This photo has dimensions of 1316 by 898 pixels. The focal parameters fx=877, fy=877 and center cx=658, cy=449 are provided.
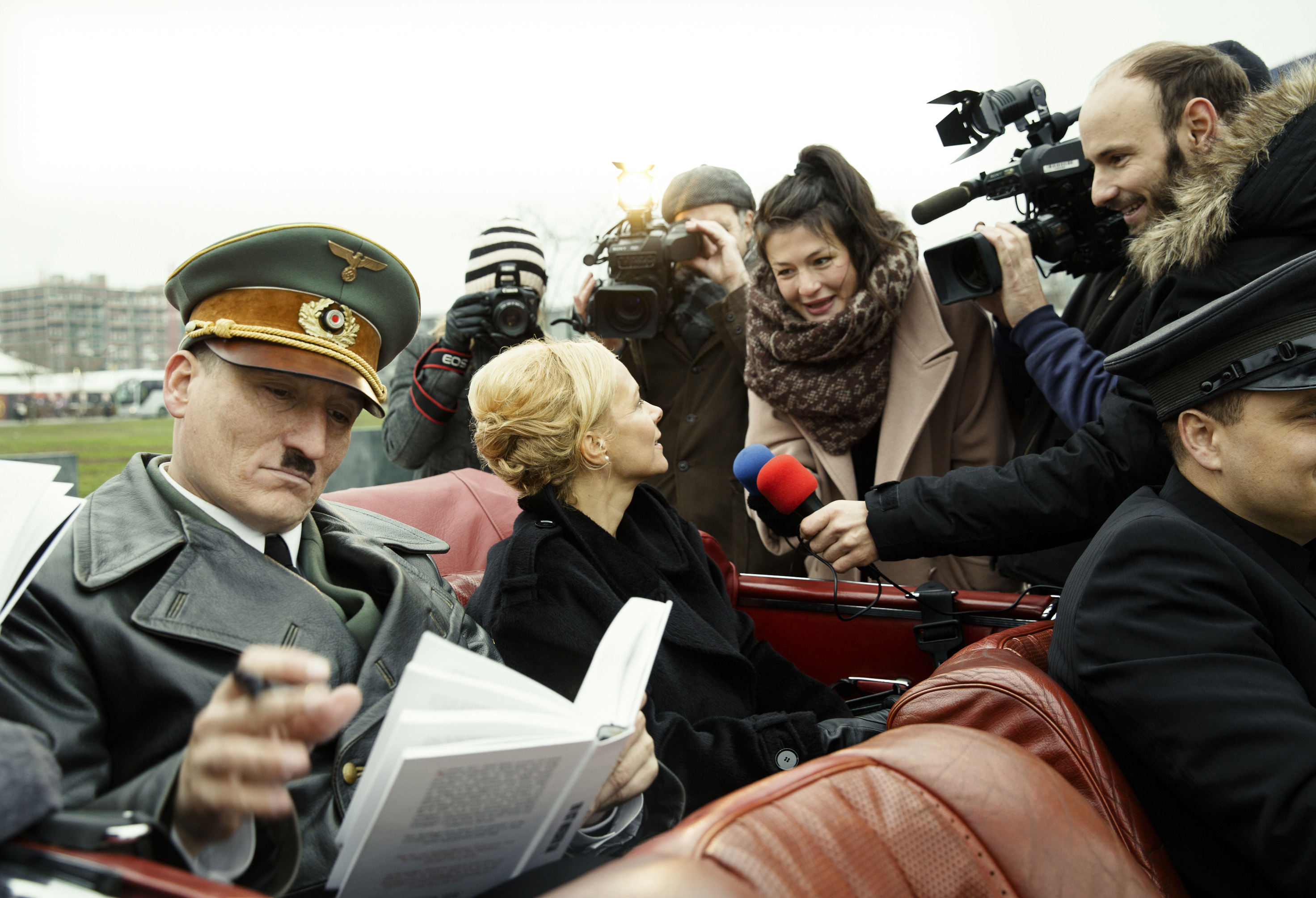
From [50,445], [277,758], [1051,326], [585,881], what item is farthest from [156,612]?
[50,445]

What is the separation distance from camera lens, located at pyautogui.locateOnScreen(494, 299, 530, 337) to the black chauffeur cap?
1.82m

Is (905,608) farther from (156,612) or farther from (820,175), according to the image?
(156,612)

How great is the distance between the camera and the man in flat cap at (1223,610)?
116 cm

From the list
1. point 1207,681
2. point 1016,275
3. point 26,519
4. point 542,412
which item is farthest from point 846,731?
point 26,519

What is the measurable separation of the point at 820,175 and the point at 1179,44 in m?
0.92

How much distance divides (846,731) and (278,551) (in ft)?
3.91

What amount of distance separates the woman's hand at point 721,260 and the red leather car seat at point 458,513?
0.93 meters

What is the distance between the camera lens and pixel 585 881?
69cm

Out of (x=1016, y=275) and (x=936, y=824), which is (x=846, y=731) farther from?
(x=1016, y=275)

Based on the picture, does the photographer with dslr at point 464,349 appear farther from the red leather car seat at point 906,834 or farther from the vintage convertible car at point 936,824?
the red leather car seat at point 906,834

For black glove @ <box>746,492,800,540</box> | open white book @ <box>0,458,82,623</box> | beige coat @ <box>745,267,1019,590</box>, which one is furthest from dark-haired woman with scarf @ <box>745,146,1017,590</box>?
open white book @ <box>0,458,82,623</box>

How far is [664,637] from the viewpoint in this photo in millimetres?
1898

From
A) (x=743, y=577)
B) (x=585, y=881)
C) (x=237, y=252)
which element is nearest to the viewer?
(x=585, y=881)

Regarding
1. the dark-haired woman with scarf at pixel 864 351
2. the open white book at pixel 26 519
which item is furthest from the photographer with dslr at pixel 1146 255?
the open white book at pixel 26 519
